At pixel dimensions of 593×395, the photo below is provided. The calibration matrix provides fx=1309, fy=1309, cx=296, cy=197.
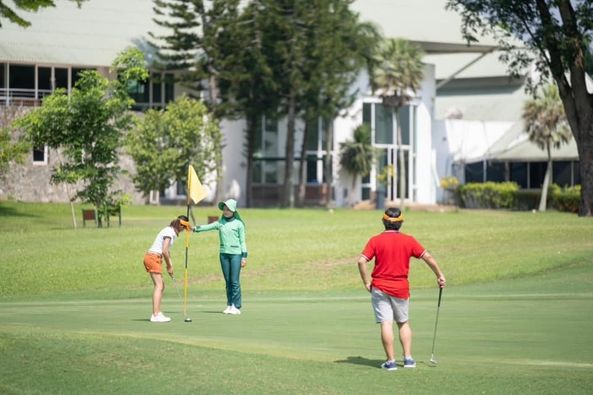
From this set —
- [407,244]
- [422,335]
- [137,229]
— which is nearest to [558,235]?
[137,229]

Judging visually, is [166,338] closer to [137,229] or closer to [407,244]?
[407,244]

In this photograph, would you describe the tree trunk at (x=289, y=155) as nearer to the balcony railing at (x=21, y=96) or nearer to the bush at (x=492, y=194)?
the bush at (x=492, y=194)

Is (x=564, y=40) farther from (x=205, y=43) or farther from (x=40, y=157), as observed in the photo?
(x=40, y=157)

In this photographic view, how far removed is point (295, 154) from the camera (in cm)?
7762

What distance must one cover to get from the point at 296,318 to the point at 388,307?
576 cm

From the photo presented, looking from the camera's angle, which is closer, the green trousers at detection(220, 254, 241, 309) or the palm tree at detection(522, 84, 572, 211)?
the green trousers at detection(220, 254, 241, 309)

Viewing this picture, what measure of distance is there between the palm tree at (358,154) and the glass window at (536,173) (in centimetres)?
1080

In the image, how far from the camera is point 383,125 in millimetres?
80188

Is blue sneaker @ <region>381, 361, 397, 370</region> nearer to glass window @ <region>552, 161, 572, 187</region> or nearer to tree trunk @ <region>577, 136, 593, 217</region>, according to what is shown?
tree trunk @ <region>577, 136, 593, 217</region>

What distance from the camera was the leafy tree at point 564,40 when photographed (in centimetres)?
4781

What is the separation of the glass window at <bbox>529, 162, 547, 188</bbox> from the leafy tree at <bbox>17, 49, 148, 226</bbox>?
132ft

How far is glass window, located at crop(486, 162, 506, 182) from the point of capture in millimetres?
83312

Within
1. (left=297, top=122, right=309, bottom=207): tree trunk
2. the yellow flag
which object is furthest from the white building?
the yellow flag

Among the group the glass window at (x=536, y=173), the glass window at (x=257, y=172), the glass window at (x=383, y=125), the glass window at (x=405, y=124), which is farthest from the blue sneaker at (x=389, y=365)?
the glass window at (x=536, y=173)
